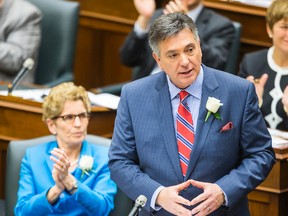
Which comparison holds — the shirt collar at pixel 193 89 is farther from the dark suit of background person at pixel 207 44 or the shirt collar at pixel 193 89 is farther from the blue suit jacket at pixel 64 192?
the dark suit of background person at pixel 207 44

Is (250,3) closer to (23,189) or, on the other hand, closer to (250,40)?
(250,40)

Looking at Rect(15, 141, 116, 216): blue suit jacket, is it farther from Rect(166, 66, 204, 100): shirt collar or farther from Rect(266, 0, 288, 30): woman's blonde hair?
Rect(266, 0, 288, 30): woman's blonde hair

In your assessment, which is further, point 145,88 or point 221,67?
point 221,67

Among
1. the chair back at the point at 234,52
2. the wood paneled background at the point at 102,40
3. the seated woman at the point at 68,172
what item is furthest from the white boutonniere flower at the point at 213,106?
the wood paneled background at the point at 102,40

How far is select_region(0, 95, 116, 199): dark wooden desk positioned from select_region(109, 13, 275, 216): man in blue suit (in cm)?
147

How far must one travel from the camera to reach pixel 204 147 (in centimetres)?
308

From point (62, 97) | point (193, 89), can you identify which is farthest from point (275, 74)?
point (193, 89)

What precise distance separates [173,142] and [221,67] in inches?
77.0

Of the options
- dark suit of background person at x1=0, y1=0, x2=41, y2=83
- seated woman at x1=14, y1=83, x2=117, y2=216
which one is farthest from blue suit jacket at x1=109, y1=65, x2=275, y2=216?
dark suit of background person at x1=0, y1=0, x2=41, y2=83

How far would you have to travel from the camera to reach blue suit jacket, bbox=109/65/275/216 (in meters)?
3.08

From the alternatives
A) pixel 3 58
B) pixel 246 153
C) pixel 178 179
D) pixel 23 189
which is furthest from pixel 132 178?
pixel 3 58

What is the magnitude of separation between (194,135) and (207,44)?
200 centimetres

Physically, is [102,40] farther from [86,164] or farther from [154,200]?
[154,200]

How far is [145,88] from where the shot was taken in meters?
3.20
